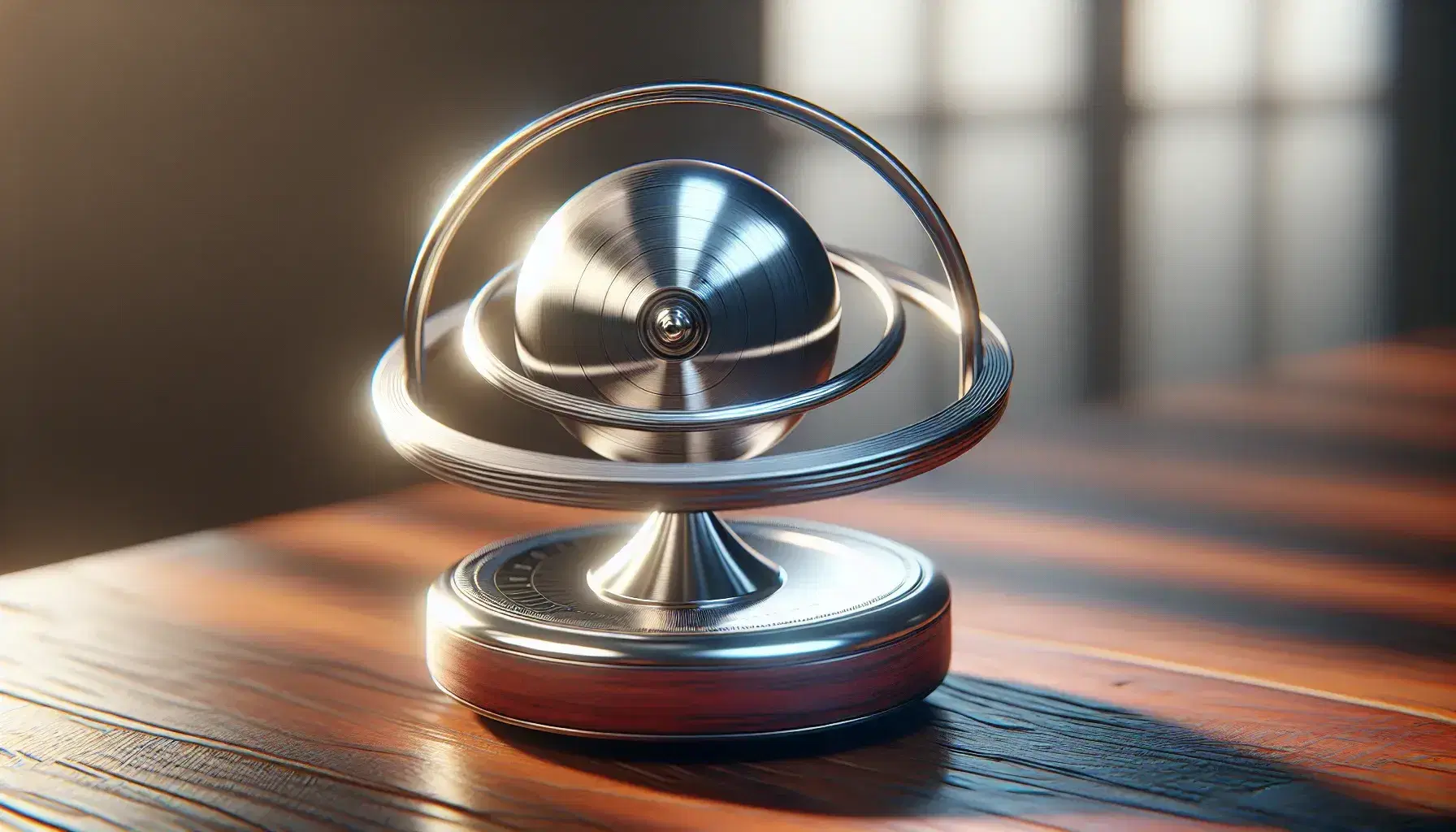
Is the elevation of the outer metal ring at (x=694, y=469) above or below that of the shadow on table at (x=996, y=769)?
above

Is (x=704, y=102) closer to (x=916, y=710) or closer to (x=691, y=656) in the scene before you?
(x=691, y=656)

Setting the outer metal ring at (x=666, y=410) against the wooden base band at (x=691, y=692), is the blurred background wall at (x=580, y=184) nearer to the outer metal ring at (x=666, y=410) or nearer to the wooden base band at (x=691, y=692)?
the outer metal ring at (x=666, y=410)

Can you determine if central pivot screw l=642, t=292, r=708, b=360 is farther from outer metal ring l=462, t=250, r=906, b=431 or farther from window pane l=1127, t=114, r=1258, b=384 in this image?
window pane l=1127, t=114, r=1258, b=384

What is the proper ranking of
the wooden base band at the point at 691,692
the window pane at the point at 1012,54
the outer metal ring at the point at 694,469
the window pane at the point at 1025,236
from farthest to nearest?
the window pane at the point at 1012,54
the window pane at the point at 1025,236
the wooden base band at the point at 691,692
the outer metal ring at the point at 694,469

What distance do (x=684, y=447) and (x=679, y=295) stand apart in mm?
150

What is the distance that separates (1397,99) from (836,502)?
3.63 metres

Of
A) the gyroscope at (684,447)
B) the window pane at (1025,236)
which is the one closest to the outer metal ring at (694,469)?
the gyroscope at (684,447)

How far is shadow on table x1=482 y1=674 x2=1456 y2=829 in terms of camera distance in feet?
3.89

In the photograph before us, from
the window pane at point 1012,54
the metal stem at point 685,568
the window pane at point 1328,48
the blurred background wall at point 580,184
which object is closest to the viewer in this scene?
the metal stem at point 685,568

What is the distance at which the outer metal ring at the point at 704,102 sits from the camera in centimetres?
130

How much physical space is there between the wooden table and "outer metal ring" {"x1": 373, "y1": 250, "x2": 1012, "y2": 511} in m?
0.26

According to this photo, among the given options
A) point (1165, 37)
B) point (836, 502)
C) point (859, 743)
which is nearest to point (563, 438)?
point (836, 502)

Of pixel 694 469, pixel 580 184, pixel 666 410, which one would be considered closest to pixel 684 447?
pixel 666 410

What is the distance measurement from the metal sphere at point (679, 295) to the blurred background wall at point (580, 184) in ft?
4.49
